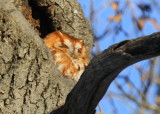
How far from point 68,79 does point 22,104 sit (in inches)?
15.5

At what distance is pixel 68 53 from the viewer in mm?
3250

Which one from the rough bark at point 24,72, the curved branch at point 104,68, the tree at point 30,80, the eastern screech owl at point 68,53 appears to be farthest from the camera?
the eastern screech owl at point 68,53

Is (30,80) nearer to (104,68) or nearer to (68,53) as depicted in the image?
(104,68)

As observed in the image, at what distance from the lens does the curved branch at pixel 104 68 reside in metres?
1.85

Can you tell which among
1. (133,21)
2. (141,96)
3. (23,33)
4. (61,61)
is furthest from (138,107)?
(23,33)

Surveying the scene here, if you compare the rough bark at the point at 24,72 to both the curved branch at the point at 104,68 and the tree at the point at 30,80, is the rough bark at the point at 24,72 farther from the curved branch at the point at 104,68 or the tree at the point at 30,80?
the curved branch at the point at 104,68

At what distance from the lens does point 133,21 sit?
4.98 meters

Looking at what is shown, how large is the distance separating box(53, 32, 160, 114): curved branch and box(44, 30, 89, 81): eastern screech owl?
57 cm

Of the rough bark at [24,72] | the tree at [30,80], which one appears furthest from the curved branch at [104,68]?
the rough bark at [24,72]

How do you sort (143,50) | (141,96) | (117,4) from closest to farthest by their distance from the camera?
(143,50) → (117,4) → (141,96)

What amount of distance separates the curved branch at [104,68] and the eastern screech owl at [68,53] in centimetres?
57

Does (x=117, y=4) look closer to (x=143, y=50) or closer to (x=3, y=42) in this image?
(x=3, y=42)

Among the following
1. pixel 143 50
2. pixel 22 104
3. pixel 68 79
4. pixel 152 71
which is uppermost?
pixel 152 71

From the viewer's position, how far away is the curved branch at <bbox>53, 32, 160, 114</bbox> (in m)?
1.85
